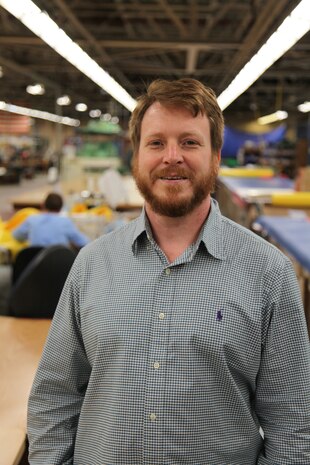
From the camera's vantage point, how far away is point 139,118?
1670 millimetres

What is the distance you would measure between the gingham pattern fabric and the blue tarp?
22.7 m

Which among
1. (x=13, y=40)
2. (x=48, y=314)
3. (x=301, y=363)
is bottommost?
(x=48, y=314)

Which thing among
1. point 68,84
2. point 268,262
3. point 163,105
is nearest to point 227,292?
point 268,262

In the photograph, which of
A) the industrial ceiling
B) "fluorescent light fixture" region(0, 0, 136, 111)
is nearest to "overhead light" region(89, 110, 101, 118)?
the industrial ceiling

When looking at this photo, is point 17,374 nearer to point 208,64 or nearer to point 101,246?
point 101,246

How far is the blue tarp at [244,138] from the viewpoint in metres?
24.1

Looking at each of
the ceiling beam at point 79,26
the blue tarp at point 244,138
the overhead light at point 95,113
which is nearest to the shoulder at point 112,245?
the ceiling beam at point 79,26

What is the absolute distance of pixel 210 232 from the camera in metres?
1.62

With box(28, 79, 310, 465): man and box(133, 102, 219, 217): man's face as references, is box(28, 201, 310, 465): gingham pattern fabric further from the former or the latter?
box(133, 102, 219, 217): man's face

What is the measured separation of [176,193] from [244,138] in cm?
2369

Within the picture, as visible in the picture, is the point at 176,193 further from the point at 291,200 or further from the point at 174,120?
the point at 291,200

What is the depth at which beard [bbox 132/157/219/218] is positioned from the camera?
155cm

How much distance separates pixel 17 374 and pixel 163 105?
154 centimetres

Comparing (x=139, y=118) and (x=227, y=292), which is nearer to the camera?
(x=227, y=292)
